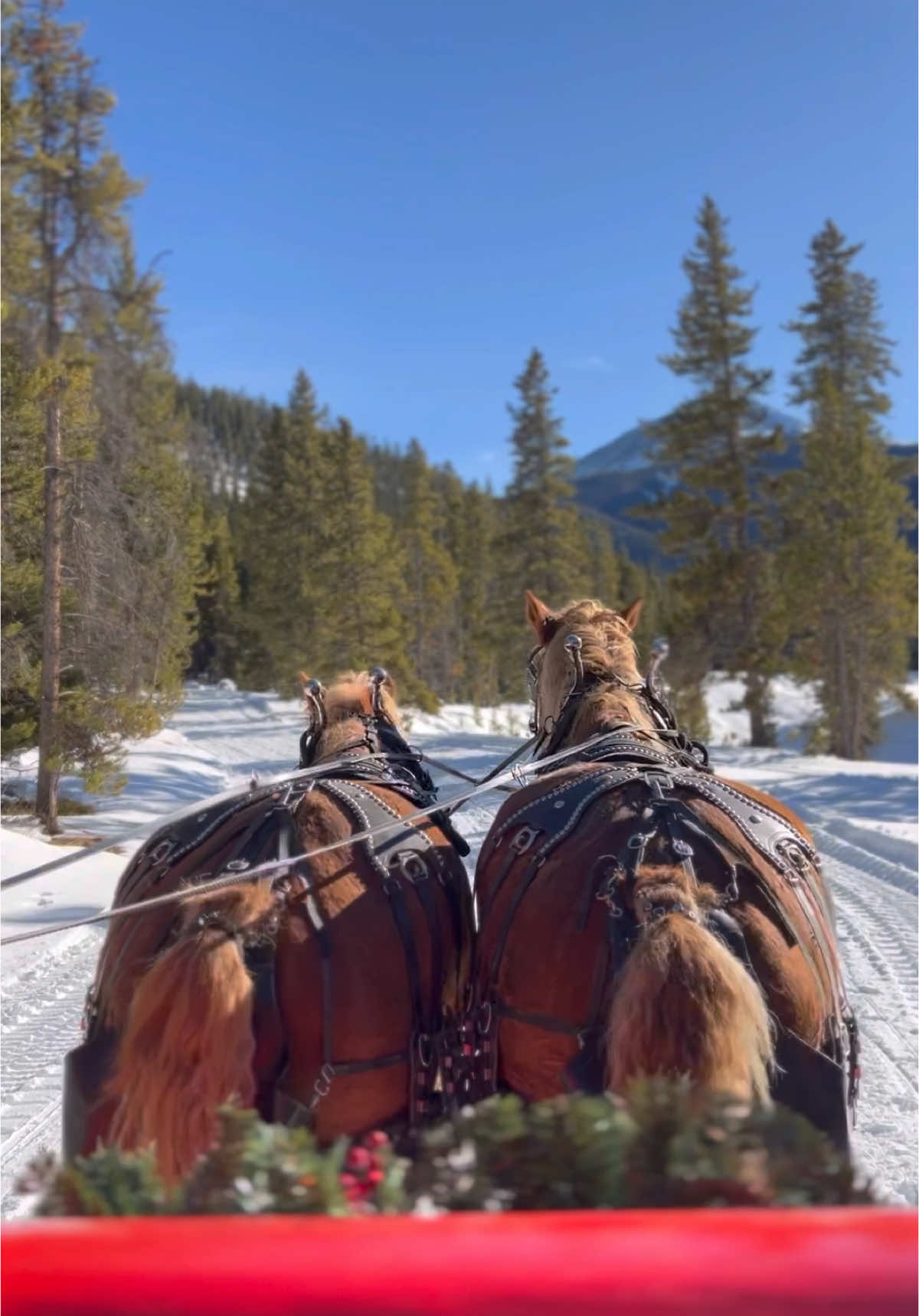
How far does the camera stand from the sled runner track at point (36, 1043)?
360cm

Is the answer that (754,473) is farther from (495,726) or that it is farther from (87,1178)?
(87,1178)

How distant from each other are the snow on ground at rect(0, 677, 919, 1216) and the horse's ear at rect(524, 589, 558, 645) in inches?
62.2

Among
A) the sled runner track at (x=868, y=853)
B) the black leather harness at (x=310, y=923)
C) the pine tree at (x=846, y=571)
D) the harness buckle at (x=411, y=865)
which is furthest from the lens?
the pine tree at (x=846, y=571)

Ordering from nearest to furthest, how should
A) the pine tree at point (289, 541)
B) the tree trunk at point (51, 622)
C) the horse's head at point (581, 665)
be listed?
the horse's head at point (581, 665), the tree trunk at point (51, 622), the pine tree at point (289, 541)

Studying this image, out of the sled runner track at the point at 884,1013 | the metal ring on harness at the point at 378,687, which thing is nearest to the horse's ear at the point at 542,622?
the metal ring on harness at the point at 378,687

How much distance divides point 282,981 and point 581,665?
192cm

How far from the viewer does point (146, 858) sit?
257 cm

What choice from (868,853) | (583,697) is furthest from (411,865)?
(868,853)

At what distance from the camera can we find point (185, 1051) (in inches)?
76.3

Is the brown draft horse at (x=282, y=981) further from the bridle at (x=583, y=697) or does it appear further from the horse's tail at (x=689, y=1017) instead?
the bridle at (x=583, y=697)

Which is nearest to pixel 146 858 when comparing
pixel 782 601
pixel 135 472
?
pixel 135 472

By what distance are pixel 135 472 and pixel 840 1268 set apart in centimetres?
1270

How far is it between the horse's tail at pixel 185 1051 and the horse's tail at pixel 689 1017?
2.71ft

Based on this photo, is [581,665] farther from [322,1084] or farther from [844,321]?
[844,321]
